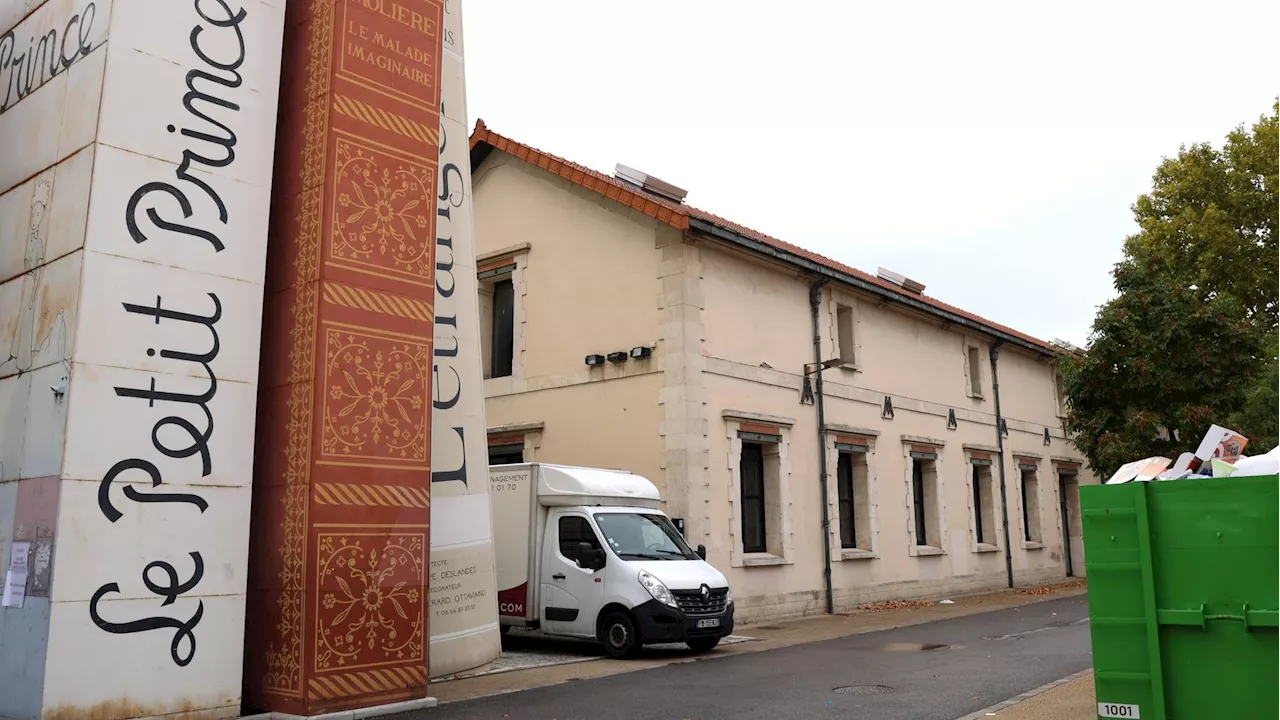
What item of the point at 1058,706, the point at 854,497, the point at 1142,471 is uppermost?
the point at 854,497

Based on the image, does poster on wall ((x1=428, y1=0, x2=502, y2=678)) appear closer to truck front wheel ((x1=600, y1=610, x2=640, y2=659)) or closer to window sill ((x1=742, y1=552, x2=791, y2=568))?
truck front wheel ((x1=600, y1=610, x2=640, y2=659))

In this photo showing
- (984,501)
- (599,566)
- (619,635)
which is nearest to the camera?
(619,635)

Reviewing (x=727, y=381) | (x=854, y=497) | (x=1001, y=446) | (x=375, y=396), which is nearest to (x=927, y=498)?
(x=854, y=497)

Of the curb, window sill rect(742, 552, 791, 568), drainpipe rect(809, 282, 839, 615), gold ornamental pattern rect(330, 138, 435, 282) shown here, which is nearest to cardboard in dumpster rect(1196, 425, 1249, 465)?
the curb

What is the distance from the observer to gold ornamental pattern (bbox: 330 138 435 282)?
30.2ft

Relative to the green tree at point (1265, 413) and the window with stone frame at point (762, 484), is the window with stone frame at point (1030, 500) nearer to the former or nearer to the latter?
the green tree at point (1265, 413)

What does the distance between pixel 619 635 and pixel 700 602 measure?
111 centimetres

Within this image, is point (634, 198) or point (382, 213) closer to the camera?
point (382, 213)

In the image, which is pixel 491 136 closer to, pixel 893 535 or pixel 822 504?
pixel 822 504

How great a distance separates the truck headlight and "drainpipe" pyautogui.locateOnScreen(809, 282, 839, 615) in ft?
22.8

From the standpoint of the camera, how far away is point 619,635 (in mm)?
12688

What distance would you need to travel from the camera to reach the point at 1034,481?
91.5ft

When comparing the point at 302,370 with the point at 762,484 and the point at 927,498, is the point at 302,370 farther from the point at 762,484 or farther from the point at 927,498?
the point at 927,498

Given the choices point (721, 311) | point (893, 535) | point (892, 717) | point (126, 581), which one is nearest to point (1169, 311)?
point (893, 535)
